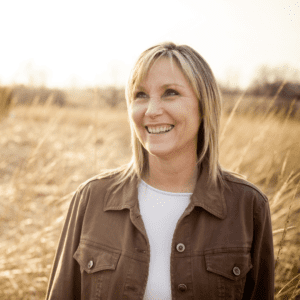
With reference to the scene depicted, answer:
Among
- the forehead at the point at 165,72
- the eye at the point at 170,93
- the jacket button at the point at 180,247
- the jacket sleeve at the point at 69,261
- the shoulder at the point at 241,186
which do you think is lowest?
the jacket sleeve at the point at 69,261

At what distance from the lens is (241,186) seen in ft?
4.47

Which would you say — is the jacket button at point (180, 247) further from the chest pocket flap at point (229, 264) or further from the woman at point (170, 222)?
the chest pocket flap at point (229, 264)

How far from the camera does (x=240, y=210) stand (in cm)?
128

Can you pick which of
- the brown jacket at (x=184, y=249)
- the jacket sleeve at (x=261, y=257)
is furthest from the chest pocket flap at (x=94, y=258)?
the jacket sleeve at (x=261, y=257)

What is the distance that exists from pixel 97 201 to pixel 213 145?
2.27 feet

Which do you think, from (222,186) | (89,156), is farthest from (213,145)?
(89,156)

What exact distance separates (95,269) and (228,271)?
62cm

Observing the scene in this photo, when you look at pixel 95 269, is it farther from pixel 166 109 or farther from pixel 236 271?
pixel 166 109

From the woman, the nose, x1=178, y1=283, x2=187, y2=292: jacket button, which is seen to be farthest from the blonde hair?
x1=178, y1=283, x2=187, y2=292: jacket button

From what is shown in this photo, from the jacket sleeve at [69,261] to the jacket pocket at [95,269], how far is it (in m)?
0.06

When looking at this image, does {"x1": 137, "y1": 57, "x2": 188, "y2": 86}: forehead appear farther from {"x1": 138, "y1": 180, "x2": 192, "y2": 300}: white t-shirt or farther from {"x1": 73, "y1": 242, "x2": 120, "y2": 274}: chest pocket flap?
{"x1": 73, "y1": 242, "x2": 120, "y2": 274}: chest pocket flap

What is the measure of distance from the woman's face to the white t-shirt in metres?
0.23

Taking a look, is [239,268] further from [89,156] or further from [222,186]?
[89,156]

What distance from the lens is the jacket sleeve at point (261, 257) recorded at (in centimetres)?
128
